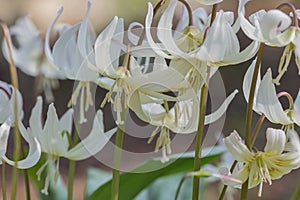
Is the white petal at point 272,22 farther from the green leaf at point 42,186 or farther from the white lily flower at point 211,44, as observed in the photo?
the green leaf at point 42,186

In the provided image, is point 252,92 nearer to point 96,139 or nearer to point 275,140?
point 275,140

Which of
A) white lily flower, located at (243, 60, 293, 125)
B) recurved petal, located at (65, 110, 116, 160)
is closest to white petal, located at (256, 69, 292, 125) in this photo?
white lily flower, located at (243, 60, 293, 125)

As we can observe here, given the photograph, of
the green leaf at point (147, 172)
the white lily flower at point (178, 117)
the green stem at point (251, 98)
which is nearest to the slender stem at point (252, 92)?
the green stem at point (251, 98)

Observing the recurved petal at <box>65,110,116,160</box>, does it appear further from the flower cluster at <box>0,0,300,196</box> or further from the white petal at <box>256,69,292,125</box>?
the white petal at <box>256,69,292,125</box>

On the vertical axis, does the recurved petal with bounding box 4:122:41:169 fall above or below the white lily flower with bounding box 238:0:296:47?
below

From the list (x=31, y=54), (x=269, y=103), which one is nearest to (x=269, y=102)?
(x=269, y=103)
